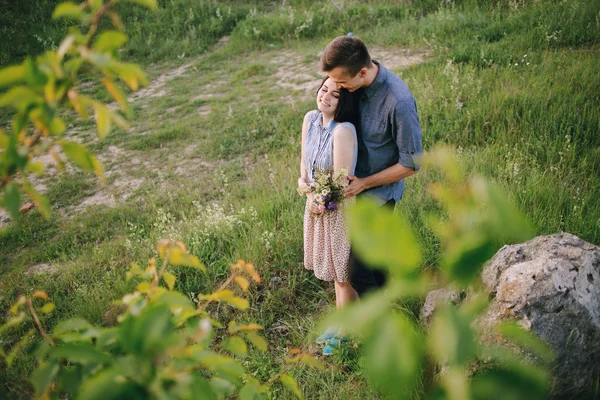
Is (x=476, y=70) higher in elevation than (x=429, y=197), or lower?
higher

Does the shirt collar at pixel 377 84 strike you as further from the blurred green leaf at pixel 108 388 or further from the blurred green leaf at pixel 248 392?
the blurred green leaf at pixel 108 388

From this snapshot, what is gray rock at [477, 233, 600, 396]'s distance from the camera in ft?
6.48

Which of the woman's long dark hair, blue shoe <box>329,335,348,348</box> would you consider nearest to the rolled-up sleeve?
the woman's long dark hair

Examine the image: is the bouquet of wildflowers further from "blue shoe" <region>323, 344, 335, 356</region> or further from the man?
"blue shoe" <region>323, 344, 335, 356</region>

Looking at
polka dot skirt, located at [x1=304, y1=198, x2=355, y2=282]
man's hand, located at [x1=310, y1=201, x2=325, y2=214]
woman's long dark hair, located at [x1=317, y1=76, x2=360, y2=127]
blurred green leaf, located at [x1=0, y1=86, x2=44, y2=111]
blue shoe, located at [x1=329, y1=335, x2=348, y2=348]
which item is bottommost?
blue shoe, located at [x1=329, y1=335, x2=348, y2=348]

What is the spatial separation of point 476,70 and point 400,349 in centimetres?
690

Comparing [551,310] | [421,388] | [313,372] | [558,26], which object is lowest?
[313,372]

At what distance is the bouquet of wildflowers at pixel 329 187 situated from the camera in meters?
2.72

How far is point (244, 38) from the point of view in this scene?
35.8ft

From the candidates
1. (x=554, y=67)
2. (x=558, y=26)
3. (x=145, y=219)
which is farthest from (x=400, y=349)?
(x=558, y=26)

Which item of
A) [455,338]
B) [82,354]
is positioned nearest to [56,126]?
[82,354]

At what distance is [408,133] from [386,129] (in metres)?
0.16

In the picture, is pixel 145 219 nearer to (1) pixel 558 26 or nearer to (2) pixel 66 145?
(2) pixel 66 145

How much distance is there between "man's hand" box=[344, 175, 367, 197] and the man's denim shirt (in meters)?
0.11
